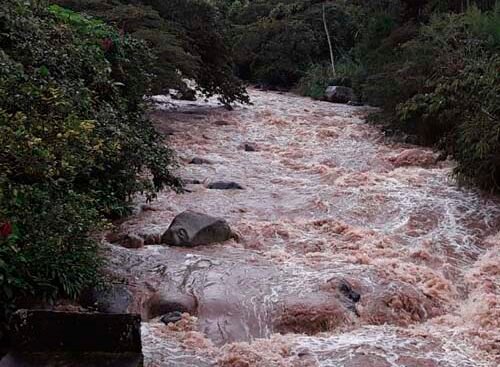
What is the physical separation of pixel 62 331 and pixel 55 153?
132 cm

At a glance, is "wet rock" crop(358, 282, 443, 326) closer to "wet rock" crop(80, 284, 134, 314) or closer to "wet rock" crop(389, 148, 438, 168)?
"wet rock" crop(80, 284, 134, 314)

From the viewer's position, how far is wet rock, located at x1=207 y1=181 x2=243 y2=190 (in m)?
9.77

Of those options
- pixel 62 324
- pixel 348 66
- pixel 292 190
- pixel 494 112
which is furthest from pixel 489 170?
pixel 348 66

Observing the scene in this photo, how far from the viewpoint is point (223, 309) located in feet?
19.0

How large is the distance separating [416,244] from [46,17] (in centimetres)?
503

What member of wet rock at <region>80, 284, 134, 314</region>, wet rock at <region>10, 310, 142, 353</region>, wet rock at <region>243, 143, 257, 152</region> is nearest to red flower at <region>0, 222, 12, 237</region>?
wet rock at <region>10, 310, 142, 353</region>

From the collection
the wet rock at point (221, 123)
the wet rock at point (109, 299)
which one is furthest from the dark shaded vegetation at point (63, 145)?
the wet rock at point (221, 123)

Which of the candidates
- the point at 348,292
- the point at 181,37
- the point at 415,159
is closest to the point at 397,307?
the point at 348,292

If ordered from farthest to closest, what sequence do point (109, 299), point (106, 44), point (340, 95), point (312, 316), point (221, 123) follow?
point (340, 95), point (221, 123), point (106, 44), point (312, 316), point (109, 299)

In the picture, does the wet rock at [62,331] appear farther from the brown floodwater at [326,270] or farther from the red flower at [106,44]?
the red flower at [106,44]

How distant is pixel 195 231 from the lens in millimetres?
7160

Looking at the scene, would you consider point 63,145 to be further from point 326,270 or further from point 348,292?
point 326,270

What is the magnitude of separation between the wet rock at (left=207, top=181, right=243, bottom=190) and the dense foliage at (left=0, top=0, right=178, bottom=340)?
2.52m

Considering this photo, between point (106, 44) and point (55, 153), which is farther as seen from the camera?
point (106, 44)
